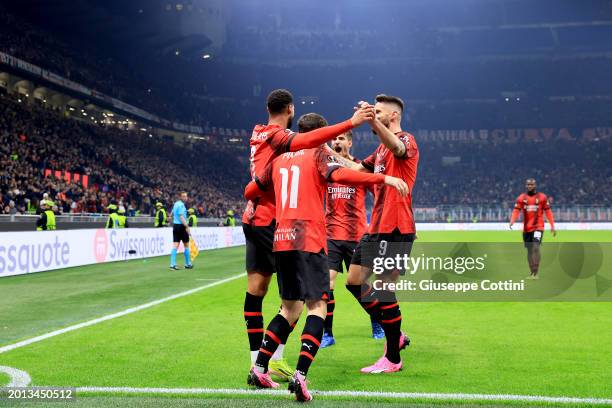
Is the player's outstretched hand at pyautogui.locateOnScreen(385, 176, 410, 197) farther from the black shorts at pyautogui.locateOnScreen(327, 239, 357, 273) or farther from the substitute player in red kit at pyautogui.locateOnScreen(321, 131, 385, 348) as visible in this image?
the black shorts at pyautogui.locateOnScreen(327, 239, 357, 273)

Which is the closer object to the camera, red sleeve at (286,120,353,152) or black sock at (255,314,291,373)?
red sleeve at (286,120,353,152)

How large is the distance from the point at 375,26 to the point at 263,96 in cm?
1769

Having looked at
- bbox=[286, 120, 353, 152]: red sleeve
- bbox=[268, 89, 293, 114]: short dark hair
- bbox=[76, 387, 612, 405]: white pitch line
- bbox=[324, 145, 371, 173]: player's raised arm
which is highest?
bbox=[268, 89, 293, 114]: short dark hair

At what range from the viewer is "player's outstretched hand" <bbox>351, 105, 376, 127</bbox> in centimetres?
488

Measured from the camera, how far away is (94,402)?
490 cm

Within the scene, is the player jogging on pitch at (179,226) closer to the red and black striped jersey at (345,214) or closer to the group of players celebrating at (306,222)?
the red and black striped jersey at (345,214)

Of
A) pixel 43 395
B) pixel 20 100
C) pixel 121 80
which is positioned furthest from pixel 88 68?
pixel 43 395

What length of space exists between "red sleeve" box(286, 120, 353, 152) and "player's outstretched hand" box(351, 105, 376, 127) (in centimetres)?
4

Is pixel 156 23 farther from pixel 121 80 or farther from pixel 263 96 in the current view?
pixel 263 96

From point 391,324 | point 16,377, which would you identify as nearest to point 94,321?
point 16,377

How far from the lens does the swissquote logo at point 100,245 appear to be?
67.5 feet

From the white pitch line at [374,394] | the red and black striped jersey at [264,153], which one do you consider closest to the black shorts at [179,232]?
the red and black striped jersey at [264,153]

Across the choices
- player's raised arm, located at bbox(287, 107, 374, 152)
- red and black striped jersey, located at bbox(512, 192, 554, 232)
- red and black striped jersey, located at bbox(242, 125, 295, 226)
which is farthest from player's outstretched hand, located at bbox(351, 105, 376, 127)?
red and black striped jersey, located at bbox(512, 192, 554, 232)

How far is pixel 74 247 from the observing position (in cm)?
1919
